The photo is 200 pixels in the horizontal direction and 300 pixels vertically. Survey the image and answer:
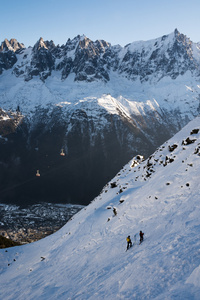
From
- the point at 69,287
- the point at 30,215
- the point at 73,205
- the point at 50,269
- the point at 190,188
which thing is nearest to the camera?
the point at 69,287

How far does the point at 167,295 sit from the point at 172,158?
29026 millimetres

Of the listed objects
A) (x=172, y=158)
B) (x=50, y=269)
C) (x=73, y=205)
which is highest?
(x=172, y=158)

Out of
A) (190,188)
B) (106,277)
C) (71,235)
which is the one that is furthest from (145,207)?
(71,235)

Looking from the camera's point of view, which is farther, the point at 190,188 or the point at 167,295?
the point at 190,188

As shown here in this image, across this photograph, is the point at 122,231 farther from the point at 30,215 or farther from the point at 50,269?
the point at 30,215

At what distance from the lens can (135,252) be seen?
66.4ft

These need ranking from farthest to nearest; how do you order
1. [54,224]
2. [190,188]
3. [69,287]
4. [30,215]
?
[30,215], [54,224], [190,188], [69,287]

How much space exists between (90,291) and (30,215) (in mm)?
167060

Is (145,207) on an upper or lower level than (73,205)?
upper


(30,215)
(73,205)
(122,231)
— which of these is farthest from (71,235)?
(73,205)

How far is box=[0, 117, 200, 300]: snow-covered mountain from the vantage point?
15.0m

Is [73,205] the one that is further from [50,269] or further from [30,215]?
[50,269]

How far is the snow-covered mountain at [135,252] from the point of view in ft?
49.3

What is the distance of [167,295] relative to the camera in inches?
505
